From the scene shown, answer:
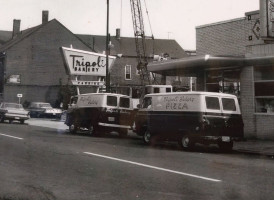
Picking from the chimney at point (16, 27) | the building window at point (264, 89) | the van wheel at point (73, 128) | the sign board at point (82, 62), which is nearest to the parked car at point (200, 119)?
the building window at point (264, 89)

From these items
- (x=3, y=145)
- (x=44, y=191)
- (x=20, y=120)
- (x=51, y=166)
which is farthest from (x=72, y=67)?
(x=44, y=191)

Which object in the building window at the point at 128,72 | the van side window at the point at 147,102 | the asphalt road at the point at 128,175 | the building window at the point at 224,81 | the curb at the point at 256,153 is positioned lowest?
the asphalt road at the point at 128,175

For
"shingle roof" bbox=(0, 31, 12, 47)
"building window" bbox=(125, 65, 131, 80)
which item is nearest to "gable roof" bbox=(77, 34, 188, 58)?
"building window" bbox=(125, 65, 131, 80)

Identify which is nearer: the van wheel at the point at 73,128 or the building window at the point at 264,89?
the building window at the point at 264,89

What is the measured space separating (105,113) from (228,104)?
751 centimetres

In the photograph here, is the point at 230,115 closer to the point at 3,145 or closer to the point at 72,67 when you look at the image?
the point at 3,145

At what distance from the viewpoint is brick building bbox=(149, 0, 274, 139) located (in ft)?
59.9

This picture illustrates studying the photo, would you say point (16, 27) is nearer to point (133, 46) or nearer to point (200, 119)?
point (133, 46)

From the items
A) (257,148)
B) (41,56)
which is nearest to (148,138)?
(257,148)

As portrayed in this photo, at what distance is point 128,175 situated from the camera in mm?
8773

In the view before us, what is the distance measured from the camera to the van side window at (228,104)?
14578mm

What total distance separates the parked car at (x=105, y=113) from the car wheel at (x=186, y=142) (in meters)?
6.39

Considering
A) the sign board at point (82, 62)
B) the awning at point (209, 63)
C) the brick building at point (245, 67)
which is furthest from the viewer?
the sign board at point (82, 62)

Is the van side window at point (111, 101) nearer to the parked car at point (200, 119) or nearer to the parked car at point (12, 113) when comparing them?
the parked car at point (200, 119)
